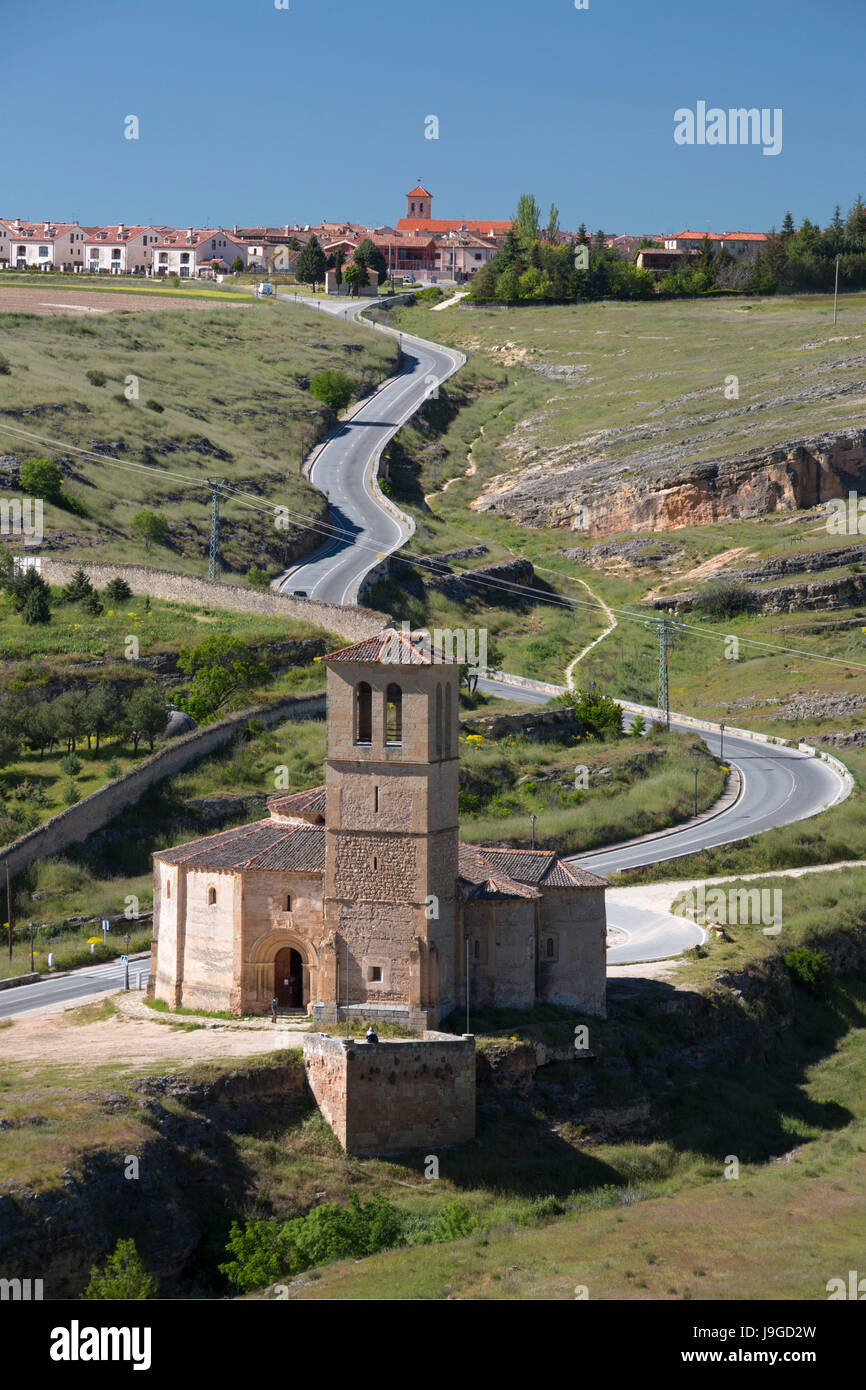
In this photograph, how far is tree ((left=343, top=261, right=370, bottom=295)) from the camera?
6860 inches

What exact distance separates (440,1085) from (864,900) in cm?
2429

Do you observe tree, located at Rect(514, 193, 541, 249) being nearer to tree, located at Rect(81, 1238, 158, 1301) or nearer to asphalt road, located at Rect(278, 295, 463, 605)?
asphalt road, located at Rect(278, 295, 463, 605)

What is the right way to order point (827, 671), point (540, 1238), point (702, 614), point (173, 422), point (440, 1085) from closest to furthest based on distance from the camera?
point (540, 1238), point (440, 1085), point (827, 671), point (702, 614), point (173, 422)

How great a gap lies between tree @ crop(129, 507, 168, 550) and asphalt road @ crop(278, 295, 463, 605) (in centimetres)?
600

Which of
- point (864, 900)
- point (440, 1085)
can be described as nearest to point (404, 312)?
point (864, 900)

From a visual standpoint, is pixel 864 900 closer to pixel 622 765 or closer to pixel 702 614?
pixel 622 765

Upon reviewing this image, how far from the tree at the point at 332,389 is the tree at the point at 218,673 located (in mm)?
55711

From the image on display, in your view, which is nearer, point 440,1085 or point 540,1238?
point 540,1238

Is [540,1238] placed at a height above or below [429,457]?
below

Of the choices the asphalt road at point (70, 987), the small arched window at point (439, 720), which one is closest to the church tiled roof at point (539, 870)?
the small arched window at point (439, 720)

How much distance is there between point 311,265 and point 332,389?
55.0 m

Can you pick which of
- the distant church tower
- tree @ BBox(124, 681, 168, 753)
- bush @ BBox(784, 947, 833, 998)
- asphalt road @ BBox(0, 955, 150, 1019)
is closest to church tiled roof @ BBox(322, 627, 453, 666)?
the distant church tower

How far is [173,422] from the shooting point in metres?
103

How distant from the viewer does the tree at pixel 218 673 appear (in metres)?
68.2
